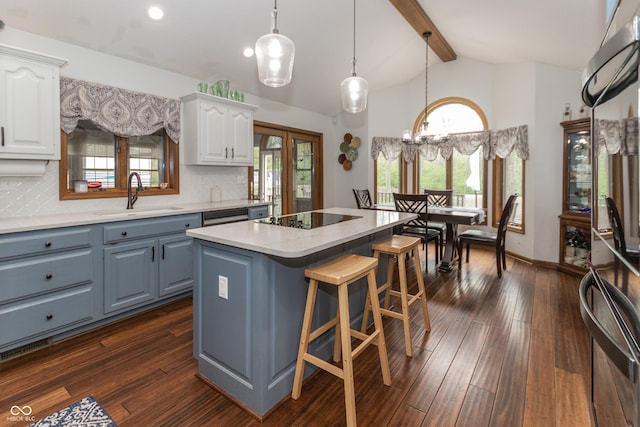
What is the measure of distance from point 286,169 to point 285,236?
3814 millimetres

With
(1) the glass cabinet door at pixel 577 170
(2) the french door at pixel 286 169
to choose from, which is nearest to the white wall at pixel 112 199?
(2) the french door at pixel 286 169

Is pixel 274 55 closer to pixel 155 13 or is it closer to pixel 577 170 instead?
pixel 155 13

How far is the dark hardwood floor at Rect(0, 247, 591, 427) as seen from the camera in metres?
1.78

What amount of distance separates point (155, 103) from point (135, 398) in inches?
113

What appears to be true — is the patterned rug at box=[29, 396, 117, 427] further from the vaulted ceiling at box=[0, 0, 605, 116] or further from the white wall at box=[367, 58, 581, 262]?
the white wall at box=[367, 58, 581, 262]

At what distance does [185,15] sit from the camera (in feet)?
10.3

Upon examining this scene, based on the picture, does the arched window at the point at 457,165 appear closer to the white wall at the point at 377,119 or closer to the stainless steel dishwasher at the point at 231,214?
the white wall at the point at 377,119

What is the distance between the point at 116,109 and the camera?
3.25 meters

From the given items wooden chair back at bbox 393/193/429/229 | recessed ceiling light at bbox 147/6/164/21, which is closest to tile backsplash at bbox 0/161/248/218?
recessed ceiling light at bbox 147/6/164/21

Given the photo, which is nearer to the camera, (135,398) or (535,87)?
(135,398)

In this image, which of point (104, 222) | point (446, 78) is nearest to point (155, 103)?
point (104, 222)

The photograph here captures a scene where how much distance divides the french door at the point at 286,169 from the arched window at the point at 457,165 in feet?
6.54

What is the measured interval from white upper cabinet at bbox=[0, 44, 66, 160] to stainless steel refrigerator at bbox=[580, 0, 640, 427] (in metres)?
3.37

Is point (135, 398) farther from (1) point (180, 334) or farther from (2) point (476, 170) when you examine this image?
(2) point (476, 170)
